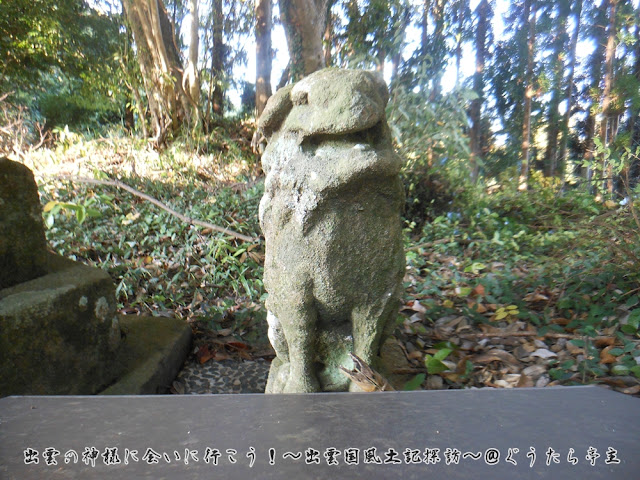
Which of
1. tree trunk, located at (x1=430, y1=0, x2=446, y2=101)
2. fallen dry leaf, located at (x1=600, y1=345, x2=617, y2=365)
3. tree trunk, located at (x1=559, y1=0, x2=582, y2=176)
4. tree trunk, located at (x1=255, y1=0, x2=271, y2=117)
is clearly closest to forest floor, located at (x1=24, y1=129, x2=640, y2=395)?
fallen dry leaf, located at (x1=600, y1=345, x2=617, y2=365)

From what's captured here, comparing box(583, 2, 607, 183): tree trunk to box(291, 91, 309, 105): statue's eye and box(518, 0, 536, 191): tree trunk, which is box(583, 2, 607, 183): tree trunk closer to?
box(518, 0, 536, 191): tree trunk

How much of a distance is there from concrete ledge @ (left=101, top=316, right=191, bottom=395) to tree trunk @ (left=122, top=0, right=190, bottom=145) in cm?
335

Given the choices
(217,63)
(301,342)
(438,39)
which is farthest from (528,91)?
(217,63)

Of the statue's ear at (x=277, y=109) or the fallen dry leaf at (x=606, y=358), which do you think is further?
the fallen dry leaf at (x=606, y=358)

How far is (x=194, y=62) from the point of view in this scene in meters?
4.91

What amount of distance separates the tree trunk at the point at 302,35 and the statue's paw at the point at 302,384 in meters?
2.89

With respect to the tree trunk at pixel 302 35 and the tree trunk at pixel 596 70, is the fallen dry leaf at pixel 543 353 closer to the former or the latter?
the tree trunk at pixel 596 70

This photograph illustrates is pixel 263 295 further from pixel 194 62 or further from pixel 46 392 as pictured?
pixel 194 62

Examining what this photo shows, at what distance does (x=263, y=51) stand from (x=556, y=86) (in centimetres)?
Result: 277

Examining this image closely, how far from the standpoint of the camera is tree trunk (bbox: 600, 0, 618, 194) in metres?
2.94

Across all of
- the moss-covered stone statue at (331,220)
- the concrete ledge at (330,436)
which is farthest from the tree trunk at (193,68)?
the concrete ledge at (330,436)

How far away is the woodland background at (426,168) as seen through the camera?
219 cm

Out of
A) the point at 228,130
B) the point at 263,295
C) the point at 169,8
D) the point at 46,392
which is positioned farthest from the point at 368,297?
the point at 169,8

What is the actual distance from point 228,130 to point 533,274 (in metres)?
3.94
